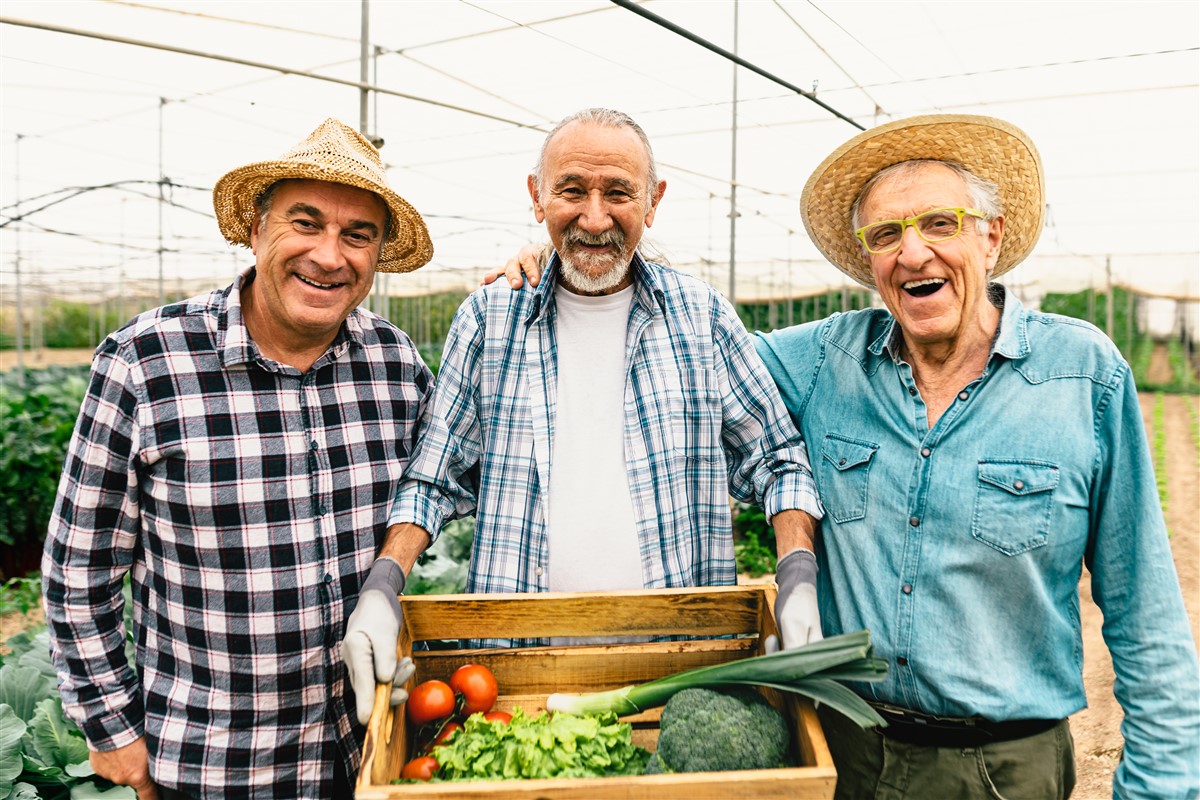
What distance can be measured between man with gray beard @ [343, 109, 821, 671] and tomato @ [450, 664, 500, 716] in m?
0.36

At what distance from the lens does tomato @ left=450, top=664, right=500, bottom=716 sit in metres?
1.64

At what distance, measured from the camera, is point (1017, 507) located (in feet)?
5.64

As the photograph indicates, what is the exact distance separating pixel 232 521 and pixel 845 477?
1375mm

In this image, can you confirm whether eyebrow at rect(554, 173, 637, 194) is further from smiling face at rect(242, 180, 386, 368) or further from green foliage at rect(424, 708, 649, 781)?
green foliage at rect(424, 708, 649, 781)

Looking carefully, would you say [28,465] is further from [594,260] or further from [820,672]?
[820,672]

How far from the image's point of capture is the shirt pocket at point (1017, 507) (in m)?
1.71

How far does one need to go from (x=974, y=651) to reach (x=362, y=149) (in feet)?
5.86

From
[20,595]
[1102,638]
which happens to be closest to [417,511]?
[1102,638]

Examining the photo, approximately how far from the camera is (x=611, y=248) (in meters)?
2.06

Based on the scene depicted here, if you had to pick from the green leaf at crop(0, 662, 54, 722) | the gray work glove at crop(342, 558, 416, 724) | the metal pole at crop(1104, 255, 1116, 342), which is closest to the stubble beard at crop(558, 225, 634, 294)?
the gray work glove at crop(342, 558, 416, 724)

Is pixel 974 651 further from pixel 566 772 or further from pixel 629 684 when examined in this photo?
pixel 566 772

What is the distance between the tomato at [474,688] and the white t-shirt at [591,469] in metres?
0.38

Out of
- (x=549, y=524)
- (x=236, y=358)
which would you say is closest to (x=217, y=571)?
(x=236, y=358)

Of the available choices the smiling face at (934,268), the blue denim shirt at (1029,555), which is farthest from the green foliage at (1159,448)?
the smiling face at (934,268)
